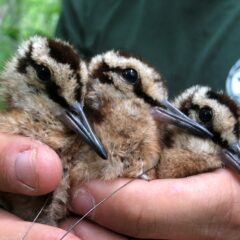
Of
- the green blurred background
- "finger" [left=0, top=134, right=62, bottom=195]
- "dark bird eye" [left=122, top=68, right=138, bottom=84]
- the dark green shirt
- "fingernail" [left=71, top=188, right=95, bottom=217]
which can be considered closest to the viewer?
"finger" [left=0, top=134, right=62, bottom=195]

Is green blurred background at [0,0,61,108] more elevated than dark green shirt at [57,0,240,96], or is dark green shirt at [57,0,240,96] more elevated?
green blurred background at [0,0,61,108]

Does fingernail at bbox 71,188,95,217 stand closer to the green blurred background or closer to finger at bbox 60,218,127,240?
finger at bbox 60,218,127,240

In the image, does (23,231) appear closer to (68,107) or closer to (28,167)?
(28,167)

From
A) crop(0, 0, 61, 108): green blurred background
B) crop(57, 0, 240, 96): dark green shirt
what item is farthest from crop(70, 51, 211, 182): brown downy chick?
crop(0, 0, 61, 108): green blurred background

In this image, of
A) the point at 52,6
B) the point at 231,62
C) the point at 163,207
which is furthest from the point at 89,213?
the point at 52,6

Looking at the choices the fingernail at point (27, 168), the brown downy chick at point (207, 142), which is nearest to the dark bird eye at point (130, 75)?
the brown downy chick at point (207, 142)

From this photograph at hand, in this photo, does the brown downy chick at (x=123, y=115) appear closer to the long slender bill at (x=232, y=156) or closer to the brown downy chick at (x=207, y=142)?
the brown downy chick at (x=207, y=142)

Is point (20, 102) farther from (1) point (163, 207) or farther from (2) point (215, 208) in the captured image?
(2) point (215, 208)
